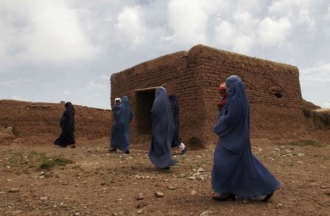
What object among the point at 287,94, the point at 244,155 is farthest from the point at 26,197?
the point at 287,94

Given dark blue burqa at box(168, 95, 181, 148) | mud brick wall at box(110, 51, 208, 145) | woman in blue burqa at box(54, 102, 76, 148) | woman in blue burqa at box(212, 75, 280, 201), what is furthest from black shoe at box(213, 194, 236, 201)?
woman in blue burqa at box(54, 102, 76, 148)

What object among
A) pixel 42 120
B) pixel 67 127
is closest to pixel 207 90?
pixel 67 127

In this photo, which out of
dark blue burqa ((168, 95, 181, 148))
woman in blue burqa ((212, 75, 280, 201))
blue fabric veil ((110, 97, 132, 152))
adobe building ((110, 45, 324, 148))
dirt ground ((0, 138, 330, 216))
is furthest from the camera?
blue fabric veil ((110, 97, 132, 152))

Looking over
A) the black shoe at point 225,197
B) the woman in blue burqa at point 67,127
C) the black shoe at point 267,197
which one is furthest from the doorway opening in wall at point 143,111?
the black shoe at point 267,197

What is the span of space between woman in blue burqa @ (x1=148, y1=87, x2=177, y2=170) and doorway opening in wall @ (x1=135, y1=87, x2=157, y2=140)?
4.25 meters

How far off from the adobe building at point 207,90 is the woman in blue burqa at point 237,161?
4440mm

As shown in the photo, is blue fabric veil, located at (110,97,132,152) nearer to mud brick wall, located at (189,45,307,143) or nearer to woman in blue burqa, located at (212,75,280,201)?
mud brick wall, located at (189,45,307,143)

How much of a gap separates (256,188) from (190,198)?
31.0 inches

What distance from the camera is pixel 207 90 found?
8523 millimetres

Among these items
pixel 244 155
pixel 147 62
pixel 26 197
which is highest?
pixel 147 62

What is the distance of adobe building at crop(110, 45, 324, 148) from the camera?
28.1ft

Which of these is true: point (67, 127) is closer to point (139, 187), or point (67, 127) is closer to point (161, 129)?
point (161, 129)

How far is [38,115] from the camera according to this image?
13656mm

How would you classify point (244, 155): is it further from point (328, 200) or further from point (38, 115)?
point (38, 115)
